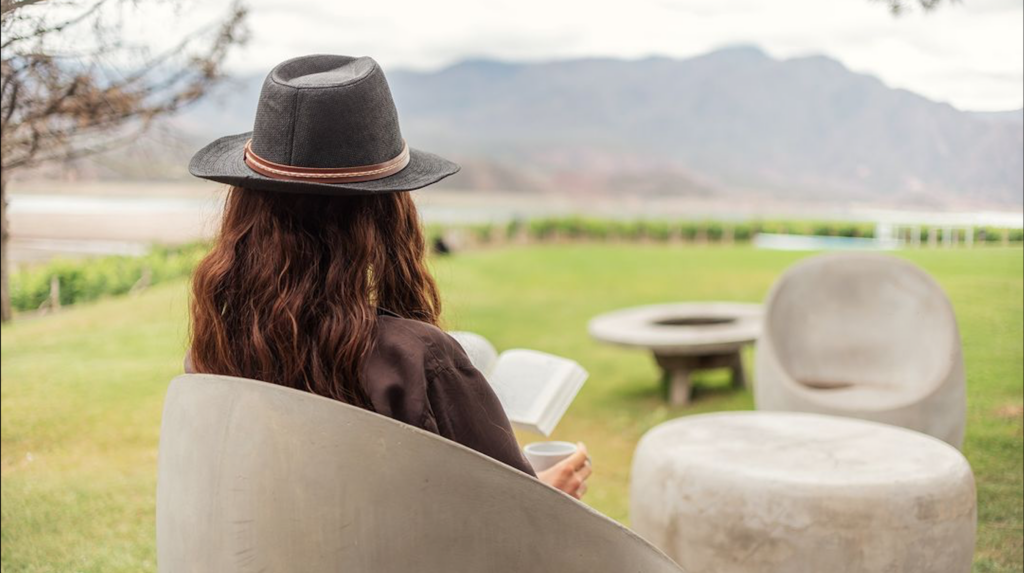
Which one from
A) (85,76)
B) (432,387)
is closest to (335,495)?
(432,387)

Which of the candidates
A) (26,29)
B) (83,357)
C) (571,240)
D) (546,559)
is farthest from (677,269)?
(546,559)

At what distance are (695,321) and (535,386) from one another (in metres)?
3.94

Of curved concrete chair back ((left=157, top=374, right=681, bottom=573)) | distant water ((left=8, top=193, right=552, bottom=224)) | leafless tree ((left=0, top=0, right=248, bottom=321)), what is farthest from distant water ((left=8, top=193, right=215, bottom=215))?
curved concrete chair back ((left=157, top=374, right=681, bottom=573))

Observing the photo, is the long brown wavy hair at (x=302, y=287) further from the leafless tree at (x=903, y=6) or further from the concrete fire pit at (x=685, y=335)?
the concrete fire pit at (x=685, y=335)

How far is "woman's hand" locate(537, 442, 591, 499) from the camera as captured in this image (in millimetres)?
1389

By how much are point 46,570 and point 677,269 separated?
9008 mm

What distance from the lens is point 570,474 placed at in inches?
55.9

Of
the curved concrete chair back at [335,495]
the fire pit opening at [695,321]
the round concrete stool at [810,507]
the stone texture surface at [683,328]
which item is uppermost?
the curved concrete chair back at [335,495]

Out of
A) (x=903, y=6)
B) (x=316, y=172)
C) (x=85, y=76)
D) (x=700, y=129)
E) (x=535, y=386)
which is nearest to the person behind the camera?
(x=316, y=172)

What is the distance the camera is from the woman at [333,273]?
113cm

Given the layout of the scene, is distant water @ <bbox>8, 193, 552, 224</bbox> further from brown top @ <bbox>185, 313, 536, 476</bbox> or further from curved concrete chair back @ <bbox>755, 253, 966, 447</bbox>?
curved concrete chair back @ <bbox>755, 253, 966, 447</bbox>

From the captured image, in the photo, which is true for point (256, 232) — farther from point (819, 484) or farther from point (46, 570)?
point (46, 570)

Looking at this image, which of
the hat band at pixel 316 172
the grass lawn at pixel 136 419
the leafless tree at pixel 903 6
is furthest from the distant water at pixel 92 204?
the leafless tree at pixel 903 6

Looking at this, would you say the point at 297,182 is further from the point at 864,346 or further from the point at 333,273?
the point at 864,346
